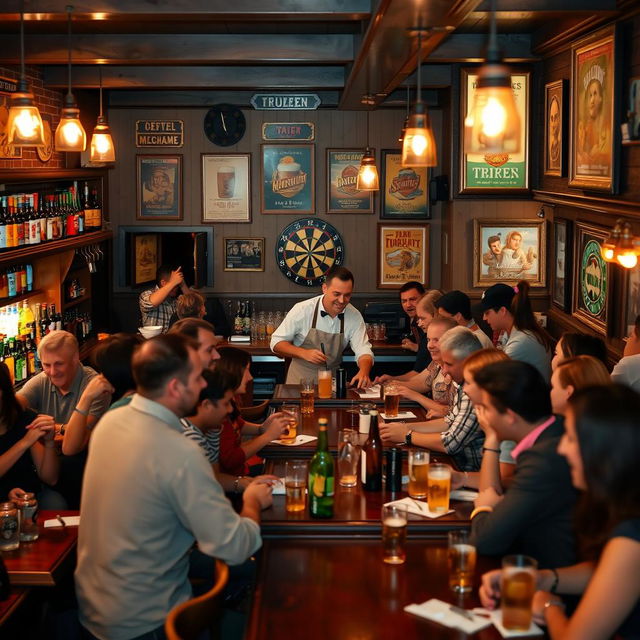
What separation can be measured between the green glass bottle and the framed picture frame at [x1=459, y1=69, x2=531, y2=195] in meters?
4.93

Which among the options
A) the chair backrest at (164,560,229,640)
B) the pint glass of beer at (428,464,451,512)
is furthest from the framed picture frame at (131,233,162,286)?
the chair backrest at (164,560,229,640)

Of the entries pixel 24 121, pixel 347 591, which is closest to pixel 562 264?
pixel 24 121

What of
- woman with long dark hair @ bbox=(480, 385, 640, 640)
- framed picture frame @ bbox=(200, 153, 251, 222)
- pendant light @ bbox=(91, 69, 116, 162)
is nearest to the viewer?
woman with long dark hair @ bbox=(480, 385, 640, 640)

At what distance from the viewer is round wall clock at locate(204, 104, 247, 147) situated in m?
9.47

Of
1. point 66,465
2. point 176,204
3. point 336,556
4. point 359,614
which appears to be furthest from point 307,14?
point 176,204

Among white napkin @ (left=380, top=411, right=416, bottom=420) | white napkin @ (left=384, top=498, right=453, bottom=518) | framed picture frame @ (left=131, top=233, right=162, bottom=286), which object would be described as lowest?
white napkin @ (left=384, top=498, right=453, bottom=518)

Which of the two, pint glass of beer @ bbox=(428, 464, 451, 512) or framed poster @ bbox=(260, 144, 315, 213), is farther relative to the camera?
framed poster @ bbox=(260, 144, 315, 213)

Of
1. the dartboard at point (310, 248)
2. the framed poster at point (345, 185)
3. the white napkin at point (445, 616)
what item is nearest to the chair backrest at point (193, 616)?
the white napkin at point (445, 616)

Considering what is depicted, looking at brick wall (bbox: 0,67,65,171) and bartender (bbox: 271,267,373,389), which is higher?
brick wall (bbox: 0,67,65,171)

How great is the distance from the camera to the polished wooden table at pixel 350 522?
348 centimetres

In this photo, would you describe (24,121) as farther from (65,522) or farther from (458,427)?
(458,427)

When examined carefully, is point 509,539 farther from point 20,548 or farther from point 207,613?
point 20,548

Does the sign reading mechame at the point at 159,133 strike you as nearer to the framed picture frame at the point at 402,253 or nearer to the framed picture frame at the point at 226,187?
the framed picture frame at the point at 226,187

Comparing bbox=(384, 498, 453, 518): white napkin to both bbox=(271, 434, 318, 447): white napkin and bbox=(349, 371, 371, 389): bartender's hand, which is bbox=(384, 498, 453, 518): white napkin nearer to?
bbox=(271, 434, 318, 447): white napkin
